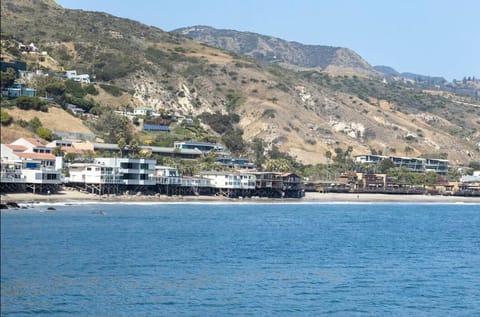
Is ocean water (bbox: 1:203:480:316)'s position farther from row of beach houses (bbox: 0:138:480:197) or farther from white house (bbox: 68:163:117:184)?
white house (bbox: 68:163:117:184)

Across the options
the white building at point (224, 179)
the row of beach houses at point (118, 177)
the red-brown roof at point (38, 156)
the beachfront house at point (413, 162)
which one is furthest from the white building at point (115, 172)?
the beachfront house at point (413, 162)

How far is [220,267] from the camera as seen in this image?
5031 centimetres

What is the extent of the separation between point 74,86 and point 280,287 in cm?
10473

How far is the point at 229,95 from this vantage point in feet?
604

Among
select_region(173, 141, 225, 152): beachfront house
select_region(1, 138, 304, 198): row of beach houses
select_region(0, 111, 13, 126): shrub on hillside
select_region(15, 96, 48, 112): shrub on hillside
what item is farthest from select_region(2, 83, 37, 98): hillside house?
select_region(173, 141, 225, 152): beachfront house

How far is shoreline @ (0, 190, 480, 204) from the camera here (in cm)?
A: 8206

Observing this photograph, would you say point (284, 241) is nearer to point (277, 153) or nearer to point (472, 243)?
point (472, 243)

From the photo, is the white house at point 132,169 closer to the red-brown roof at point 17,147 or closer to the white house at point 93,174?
the white house at point 93,174

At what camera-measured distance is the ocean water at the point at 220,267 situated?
37.4 metres

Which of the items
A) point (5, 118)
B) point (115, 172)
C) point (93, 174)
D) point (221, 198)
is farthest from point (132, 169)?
point (221, 198)

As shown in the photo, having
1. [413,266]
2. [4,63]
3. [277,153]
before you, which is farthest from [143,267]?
[277,153]

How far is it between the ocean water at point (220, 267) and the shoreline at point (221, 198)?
432 cm

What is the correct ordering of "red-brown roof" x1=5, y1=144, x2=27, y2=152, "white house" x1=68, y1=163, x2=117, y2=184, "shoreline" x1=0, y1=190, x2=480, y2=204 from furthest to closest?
1. "white house" x1=68, y1=163, x2=117, y2=184
2. "red-brown roof" x1=5, y1=144, x2=27, y2=152
3. "shoreline" x1=0, y1=190, x2=480, y2=204

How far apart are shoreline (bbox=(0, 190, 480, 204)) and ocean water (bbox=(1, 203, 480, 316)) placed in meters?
4.32
